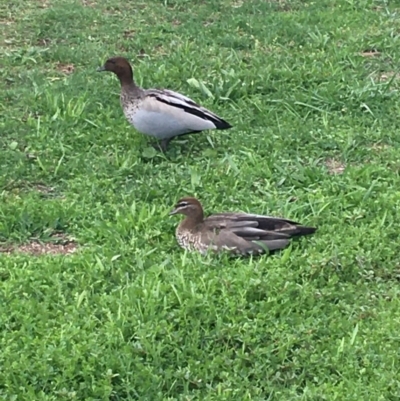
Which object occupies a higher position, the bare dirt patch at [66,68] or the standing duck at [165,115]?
the standing duck at [165,115]

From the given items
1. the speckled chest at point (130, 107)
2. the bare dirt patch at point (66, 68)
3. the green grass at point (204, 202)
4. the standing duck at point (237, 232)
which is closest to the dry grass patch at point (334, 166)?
the green grass at point (204, 202)

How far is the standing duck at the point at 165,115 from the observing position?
5.75 meters

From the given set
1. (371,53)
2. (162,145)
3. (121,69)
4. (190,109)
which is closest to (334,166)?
(190,109)

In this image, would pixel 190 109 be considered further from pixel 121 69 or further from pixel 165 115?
pixel 121 69

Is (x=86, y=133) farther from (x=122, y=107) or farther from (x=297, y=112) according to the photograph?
(x=297, y=112)

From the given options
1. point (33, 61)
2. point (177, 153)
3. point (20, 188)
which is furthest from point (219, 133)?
point (33, 61)

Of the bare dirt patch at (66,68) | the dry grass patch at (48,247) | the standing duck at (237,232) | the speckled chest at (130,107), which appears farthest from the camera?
the bare dirt patch at (66,68)

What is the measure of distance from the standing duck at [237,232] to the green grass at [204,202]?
0.08 metres

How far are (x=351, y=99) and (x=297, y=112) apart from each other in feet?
1.43

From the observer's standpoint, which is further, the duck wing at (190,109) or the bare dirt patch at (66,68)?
the bare dirt patch at (66,68)

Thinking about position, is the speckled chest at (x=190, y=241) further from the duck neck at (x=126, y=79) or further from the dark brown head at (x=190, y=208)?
the duck neck at (x=126, y=79)

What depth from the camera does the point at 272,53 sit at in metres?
7.65

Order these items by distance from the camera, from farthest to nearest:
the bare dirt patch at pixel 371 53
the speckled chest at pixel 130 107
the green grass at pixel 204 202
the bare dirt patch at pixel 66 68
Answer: the bare dirt patch at pixel 371 53, the bare dirt patch at pixel 66 68, the speckled chest at pixel 130 107, the green grass at pixel 204 202

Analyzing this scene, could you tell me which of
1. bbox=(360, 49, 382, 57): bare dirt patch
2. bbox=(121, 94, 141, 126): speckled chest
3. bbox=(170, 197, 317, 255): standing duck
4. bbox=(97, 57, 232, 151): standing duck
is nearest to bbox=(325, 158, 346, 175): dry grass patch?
bbox=(97, 57, 232, 151): standing duck
